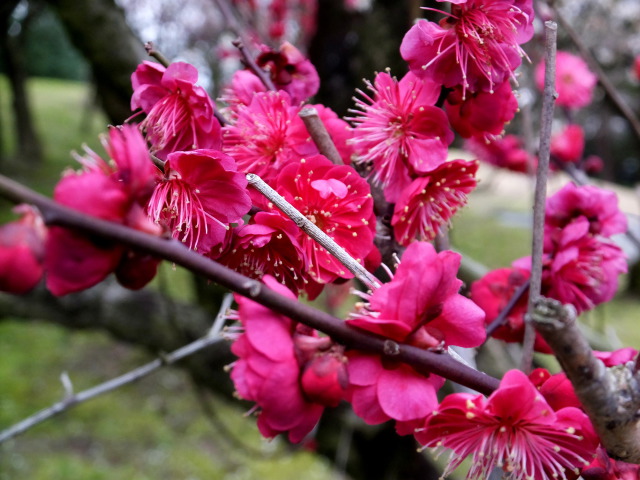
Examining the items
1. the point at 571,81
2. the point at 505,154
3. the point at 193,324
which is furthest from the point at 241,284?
the point at 193,324

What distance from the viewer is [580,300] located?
24.7 inches

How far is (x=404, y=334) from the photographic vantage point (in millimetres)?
371

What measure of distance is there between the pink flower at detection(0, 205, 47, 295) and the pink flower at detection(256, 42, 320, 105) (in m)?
0.41

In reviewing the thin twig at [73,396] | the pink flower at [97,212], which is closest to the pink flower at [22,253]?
the pink flower at [97,212]

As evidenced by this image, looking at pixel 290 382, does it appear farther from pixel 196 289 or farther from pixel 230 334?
pixel 196 289

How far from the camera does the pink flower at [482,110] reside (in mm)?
558

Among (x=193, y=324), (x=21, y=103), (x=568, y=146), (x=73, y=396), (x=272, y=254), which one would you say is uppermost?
(x=272, y=254)

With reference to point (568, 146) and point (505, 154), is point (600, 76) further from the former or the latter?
point (505, 154)

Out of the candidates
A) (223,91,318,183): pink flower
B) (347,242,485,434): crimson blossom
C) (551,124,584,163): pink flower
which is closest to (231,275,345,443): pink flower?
(347,242,485,434): crimson blossom

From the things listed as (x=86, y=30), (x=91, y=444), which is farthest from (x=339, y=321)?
(x=91, y=444)

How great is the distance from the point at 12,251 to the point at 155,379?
376cm

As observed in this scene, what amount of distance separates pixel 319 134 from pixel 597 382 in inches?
12.9

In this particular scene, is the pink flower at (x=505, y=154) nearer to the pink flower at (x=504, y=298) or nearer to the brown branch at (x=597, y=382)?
the pink flower at (x=504, y=298)

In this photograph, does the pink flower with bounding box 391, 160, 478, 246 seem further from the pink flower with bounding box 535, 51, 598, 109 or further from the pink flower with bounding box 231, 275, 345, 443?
the pink flower with bounding box 535, 51, 598, 109
